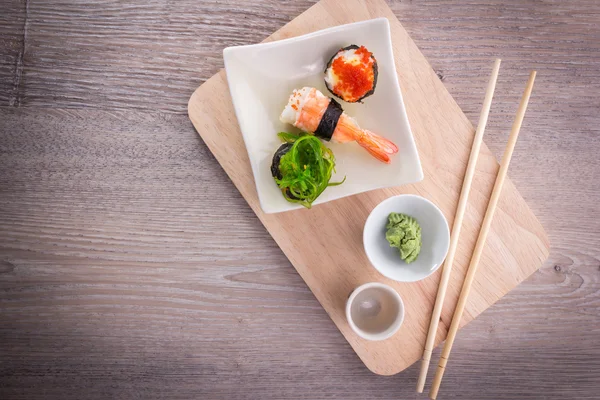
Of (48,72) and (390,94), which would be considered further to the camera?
(48,72)

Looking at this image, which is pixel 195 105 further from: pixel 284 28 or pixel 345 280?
pixel 345 280

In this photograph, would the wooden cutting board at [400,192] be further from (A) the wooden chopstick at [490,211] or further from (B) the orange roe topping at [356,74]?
(B) the orange roe topping at [356,74]

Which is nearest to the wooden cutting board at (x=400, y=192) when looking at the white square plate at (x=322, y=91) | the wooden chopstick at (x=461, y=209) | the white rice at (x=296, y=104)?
the wooden chopstick at (x=461, y=209)

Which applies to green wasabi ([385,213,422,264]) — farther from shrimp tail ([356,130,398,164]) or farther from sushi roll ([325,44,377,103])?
sushi roll ([325,44,377,103])

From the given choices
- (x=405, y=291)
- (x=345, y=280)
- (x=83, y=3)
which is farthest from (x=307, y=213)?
(x=83, y=3)

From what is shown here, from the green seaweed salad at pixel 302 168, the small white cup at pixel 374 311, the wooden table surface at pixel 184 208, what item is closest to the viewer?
the green seaweed salad at pixel 302 168
